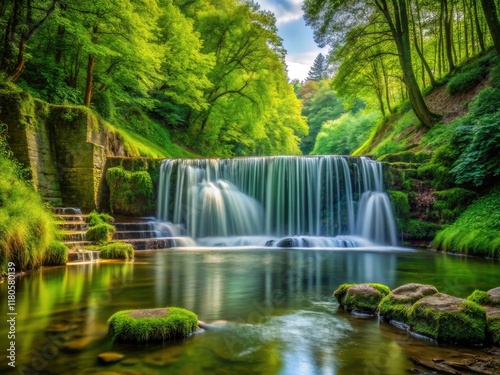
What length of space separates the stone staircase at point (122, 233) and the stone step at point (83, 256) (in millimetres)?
84

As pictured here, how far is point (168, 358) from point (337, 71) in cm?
2079

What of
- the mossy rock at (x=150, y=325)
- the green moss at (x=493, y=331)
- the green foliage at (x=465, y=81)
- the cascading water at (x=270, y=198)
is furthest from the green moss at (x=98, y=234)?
the green foliage at (x=465, y=81)

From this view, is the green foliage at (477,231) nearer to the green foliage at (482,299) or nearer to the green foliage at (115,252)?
the green foliage at (482,299)

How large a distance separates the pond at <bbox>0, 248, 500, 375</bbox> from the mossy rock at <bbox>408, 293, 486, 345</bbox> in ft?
0.55

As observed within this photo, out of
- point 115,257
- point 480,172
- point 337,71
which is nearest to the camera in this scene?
point 115,257

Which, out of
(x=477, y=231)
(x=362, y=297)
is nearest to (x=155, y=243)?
(x=362, y=297)

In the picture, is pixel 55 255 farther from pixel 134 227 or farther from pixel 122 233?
pixel 134 227

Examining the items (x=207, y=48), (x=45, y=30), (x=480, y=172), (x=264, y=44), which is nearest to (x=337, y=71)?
(x=264, y=44)

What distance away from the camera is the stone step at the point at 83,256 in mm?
8586

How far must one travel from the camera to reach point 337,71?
21.2 metres

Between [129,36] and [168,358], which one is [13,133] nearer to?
[129,36]

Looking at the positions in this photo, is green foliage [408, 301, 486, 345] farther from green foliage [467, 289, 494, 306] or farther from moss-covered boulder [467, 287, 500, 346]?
green foliage [467, 289, 494, 306]

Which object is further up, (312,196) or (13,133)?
(13,133)

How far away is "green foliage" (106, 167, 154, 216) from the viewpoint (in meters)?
14.8
